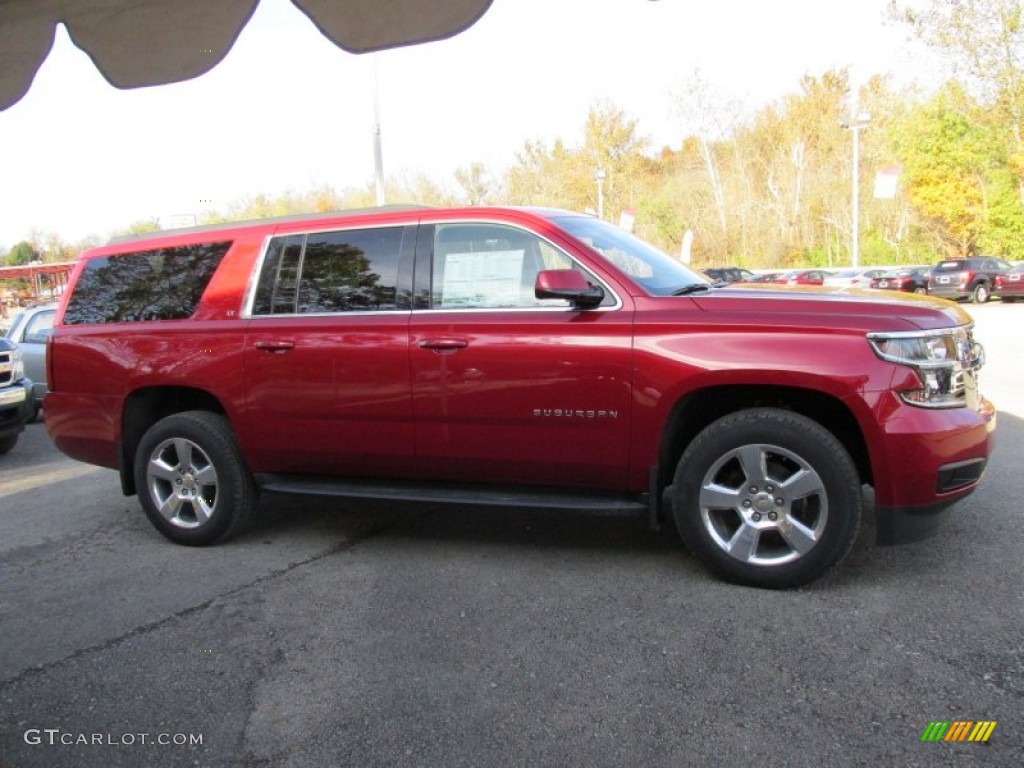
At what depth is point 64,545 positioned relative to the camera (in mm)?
5184

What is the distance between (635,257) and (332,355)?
1.78m

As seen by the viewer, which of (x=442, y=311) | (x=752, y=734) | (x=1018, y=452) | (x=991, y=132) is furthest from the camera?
(x=991, y=132)

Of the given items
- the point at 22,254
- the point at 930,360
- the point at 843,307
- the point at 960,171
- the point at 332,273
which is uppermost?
the point at 960,171

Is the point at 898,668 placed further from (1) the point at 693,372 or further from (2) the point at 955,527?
(2) the point at 955,527

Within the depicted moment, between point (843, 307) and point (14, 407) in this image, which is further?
point (14, 407)

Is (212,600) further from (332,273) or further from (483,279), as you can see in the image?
(483,279)

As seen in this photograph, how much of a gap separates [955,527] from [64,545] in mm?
5487

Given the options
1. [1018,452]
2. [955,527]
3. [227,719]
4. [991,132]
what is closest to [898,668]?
[955,527]

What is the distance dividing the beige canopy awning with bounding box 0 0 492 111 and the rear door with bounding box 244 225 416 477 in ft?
5.58

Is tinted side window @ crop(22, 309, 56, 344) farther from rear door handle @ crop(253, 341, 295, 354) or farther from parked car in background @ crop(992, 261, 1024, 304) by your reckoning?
parked car in background @ crop(992, 261, 1024, 304)

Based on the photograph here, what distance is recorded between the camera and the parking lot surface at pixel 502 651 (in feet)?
8.89

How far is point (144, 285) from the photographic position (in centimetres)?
511

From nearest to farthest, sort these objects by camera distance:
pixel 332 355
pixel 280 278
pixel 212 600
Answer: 1. pixel 212 600
2. pixel 332 355
3. pixel 280 278

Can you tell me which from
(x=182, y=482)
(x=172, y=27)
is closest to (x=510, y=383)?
(x=172, y=27)
